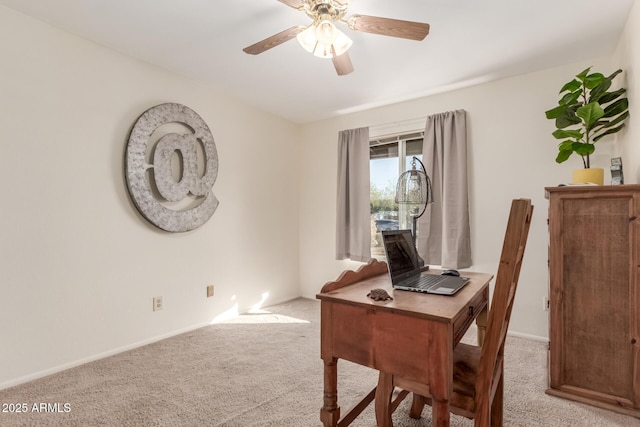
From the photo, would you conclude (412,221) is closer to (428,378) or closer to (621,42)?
(621,42)

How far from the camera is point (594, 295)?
6.49ft

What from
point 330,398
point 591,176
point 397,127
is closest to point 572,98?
point 591,176

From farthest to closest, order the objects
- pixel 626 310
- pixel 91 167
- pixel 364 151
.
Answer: pixel 364 151 < pixel 91 167 < pixel 626 310

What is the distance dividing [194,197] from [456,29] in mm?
2644

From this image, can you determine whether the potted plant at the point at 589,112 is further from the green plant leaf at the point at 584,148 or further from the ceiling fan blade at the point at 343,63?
the ceiling fan blade at the point at 343,63

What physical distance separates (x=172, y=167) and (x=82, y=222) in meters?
0.87

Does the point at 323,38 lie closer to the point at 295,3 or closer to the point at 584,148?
the point at 295,3

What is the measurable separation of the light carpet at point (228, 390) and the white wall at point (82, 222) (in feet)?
0.90

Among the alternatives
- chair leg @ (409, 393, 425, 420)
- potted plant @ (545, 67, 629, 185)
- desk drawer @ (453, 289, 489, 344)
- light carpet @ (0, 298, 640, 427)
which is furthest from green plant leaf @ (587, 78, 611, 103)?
chair leg @ (409, 393, 425, 420)

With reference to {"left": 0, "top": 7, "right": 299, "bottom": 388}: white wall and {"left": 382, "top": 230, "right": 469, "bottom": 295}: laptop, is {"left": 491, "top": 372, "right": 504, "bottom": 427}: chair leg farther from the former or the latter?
{"left": 0, "top": 7, "right": 299, "bottom": 388}: white wall

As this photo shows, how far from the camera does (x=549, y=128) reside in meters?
2.91

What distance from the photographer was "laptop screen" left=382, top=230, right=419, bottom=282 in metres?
1.62

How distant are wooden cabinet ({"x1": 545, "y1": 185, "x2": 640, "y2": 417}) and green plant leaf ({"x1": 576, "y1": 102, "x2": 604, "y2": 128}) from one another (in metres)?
0.59

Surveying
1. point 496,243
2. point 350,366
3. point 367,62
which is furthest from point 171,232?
point 496,243
